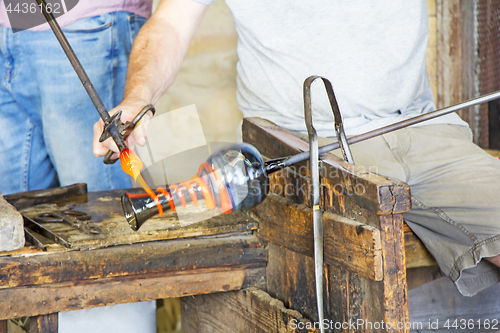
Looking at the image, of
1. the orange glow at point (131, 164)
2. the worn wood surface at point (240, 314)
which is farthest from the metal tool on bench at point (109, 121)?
the worn wood surface at point (240, 314)

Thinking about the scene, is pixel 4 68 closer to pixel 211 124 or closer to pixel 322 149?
pixel 211 124

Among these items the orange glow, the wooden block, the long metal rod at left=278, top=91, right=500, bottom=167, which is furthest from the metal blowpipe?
the wooden block

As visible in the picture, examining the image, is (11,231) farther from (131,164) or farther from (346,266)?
(346,266)

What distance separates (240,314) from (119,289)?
31 cm

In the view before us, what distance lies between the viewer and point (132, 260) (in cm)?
107

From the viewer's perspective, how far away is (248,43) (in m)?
1.46

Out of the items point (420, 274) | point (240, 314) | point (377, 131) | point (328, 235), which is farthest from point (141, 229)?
point (420, 274)

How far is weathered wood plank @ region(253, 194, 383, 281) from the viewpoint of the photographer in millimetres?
808

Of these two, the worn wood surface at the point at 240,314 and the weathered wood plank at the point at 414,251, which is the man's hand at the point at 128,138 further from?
the weathered wood plank at the point at 414,251

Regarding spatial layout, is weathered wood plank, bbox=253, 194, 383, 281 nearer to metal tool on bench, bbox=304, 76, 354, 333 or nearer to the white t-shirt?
metal tool on bench, bbox=304, 76, 354, 333

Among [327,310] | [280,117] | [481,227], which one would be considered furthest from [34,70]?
[481,227]

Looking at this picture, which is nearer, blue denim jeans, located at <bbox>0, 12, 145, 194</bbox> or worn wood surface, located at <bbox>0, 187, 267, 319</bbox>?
worn wood surface, located at <bbox>0, 187, 267, 319</bbox>

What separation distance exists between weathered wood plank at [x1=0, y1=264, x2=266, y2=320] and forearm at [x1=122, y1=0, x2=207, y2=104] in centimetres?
47

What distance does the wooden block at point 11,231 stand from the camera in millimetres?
999
